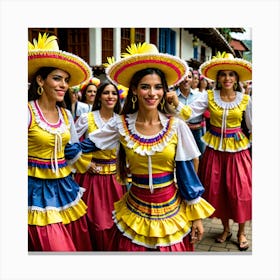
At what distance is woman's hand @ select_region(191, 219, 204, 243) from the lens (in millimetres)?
2174

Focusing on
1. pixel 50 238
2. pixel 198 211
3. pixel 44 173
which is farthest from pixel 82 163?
pixel 198 211

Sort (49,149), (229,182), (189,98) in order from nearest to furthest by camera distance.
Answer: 1. (49,149)
2. (229,182)
3. (189,98)

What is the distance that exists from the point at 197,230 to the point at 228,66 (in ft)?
5.83

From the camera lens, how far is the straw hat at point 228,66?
10.7 feet

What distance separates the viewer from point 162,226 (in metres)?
2.13

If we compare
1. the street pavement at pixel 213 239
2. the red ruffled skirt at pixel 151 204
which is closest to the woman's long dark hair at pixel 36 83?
the red ruffled skirt at pixel 151 204

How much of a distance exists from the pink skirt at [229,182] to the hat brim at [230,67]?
0.74 metres

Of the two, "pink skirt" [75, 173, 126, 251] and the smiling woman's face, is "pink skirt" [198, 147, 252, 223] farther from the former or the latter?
the smiling woman's face

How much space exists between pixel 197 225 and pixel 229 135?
155 centimetres

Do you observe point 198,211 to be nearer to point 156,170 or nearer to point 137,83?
point 156,170

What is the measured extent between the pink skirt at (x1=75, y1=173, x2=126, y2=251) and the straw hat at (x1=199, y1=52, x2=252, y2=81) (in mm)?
1401

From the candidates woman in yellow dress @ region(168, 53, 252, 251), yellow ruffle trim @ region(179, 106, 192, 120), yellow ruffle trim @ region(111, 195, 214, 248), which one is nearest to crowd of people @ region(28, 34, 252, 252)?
yellow ruffle trim @ region(111, 195, 214, 248)
